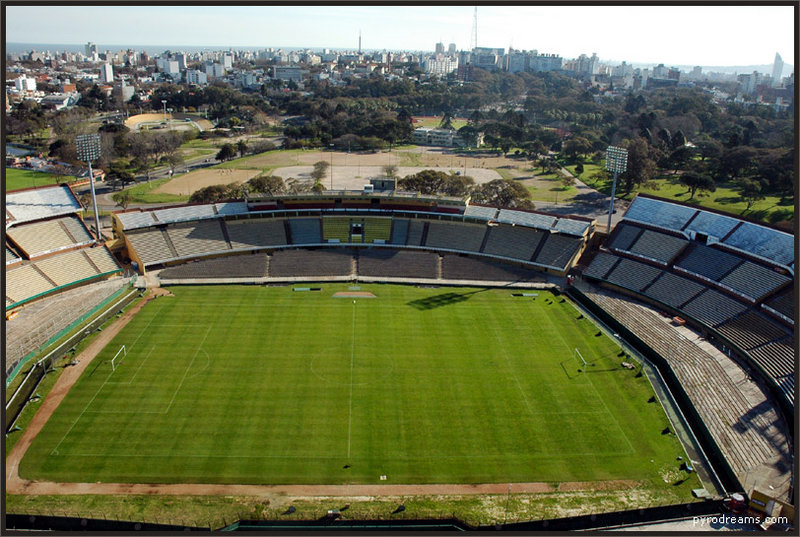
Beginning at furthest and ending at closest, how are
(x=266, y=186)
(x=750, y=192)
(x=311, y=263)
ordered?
(x=750, y=192) → (x=266, y=186) → (x=311, y=263)

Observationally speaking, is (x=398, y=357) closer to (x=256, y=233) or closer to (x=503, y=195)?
(x=256, y=233)

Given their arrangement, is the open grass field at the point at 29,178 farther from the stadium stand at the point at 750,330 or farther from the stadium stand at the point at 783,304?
the stadium stand at the point at 783,304

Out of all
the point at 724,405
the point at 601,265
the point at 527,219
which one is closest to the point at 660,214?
the point at 601,265

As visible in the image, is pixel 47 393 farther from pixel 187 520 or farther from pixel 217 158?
pixel 217 158

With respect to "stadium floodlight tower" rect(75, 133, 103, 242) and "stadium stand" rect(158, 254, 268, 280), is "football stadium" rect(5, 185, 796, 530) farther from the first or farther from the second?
"stadium floodlight tower" rect(75, 133, 103, 242)

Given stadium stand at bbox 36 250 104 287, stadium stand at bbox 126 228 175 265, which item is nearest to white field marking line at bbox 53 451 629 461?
stadium stand at bbox 36 250 104 287

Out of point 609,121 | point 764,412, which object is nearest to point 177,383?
point 764,412
